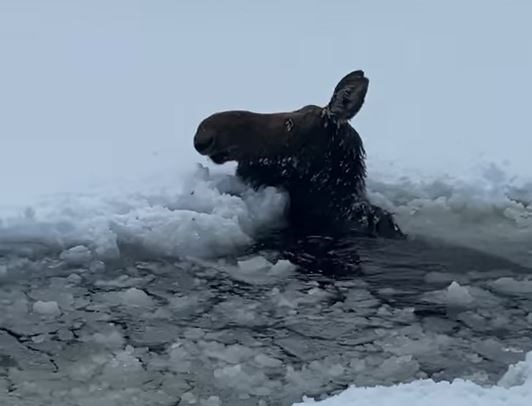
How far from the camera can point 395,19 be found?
12.5m

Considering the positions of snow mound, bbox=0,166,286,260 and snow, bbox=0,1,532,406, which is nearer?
snow, bbox=0,1,532,406

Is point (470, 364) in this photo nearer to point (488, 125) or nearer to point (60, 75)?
point (488, 125)

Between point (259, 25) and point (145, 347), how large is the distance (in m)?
6.70

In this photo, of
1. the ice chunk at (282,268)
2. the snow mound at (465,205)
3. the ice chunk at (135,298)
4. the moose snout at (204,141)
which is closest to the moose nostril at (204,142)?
the moose snout at (204,141)

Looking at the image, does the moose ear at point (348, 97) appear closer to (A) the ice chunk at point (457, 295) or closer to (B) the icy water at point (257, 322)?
(B) the icy water at point (257, 322)

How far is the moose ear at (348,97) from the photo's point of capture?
788 cm

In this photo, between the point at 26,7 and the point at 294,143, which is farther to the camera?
the point at 26,7

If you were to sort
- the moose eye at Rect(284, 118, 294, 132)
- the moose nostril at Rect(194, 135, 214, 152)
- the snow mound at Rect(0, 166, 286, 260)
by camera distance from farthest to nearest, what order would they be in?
the moose eye at Rect(284, 118, 294, 132), the moose nostril at Rect(194, 135, 214, 152), the snow mound at Rect(0, 166, 286, 260)

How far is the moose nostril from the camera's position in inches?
306

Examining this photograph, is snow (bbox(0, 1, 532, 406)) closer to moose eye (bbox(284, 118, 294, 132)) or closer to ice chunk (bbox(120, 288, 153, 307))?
A: ice chunk (bbox(120, 288, 153, 307))

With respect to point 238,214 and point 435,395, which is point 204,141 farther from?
point 435,395

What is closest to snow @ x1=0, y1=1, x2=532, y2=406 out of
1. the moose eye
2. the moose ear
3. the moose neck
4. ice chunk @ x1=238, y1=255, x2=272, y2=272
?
ice chunk @ x1=238, y1=255, x2=272, y2=272

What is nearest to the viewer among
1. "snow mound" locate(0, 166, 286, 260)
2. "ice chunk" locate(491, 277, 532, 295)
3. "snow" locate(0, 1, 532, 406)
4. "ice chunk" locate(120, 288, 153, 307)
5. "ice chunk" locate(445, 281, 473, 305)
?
"snow" locate(0, 1, 532, 406)

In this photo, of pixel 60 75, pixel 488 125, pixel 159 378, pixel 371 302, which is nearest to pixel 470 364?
pixel 371 302
